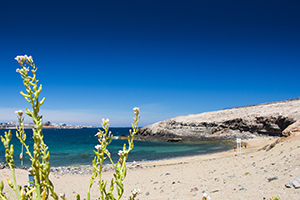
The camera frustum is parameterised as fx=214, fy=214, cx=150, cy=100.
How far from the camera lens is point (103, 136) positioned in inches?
80.3

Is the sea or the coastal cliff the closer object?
the sea

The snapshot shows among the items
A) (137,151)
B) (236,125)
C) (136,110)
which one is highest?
(136,110)

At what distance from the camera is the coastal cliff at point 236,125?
47.3 meters

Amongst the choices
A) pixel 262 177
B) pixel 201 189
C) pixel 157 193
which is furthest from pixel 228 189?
pixel 157 193

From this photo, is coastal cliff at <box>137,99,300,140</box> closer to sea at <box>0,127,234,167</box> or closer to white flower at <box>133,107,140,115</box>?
sea at <box>0,127,234,167</box>

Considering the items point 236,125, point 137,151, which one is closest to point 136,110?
point 137,151

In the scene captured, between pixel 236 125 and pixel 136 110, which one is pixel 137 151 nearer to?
pixel 136 110

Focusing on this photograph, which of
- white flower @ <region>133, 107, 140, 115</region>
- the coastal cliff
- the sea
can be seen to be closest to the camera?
white flower @ <region>133, 107, 140, 115</region>

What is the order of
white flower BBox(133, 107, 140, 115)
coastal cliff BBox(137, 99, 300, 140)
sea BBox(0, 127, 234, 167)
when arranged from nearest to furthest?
white flower BBox(133, 107, 140, 115)
sea BBox(0, 127, 234, 167)
coastal cliff BBox(137, 99, 300, 140)

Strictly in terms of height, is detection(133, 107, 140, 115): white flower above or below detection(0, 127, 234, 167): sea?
above

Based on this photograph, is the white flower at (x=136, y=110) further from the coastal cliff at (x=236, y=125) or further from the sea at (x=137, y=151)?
the coastal cliff at (x=236, y=125)

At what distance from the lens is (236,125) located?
56.5 m

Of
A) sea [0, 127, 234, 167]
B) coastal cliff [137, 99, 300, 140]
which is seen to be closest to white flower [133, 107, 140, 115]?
sea [0, 127, 234, 167]

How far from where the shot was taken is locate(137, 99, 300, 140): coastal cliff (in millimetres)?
47312
